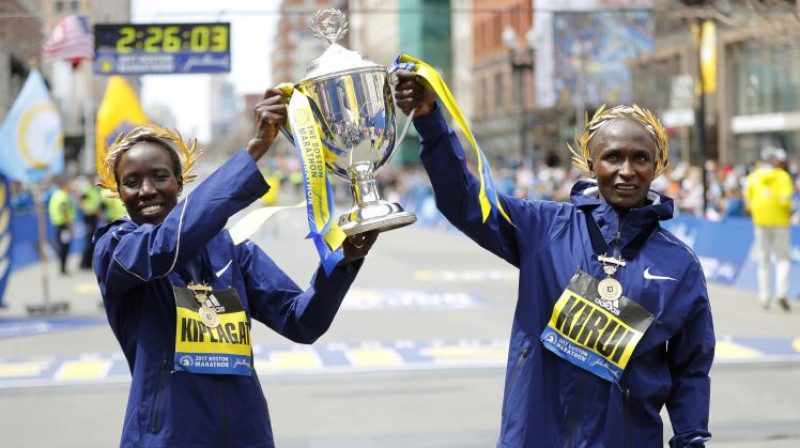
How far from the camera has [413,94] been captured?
334 centimetres

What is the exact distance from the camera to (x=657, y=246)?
358cm

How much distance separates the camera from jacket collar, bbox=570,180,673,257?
11.6 feet

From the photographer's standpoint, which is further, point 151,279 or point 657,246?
point 657,246

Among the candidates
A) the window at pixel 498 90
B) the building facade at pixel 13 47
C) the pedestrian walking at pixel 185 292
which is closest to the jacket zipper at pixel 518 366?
the pedestrian walking at pixel 185 292

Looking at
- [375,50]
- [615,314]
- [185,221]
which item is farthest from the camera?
[375,50]

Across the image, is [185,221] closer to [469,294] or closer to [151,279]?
[151,279]

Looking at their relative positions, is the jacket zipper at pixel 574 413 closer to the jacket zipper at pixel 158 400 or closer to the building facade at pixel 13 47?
the jacket zipper at pixel 158 400

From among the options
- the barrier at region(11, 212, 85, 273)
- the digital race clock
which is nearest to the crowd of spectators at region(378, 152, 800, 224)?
the digital race clock

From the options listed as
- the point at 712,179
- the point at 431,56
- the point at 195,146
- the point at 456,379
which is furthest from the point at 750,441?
the point at 431,56

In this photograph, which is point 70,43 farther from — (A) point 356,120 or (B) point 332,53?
(A) point 356,120

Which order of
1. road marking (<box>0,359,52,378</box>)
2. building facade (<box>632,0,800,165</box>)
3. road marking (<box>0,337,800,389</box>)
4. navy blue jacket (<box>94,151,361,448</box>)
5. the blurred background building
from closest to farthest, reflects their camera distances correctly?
1. navy blue jacket (<box>94,151,361,448</box>)
2. road marking (<box>0,337,800,389</box>)
3. road marking (<box>0,359,52,378</box>)
4. the blurred background building
5. building facade (<box>632,0,800,165</box>)

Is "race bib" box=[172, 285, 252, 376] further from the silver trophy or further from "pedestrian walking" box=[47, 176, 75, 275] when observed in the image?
"pedestrian walking" box=[47, 176, 75, 275]

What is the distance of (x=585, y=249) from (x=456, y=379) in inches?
236

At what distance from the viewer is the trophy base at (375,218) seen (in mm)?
3244
